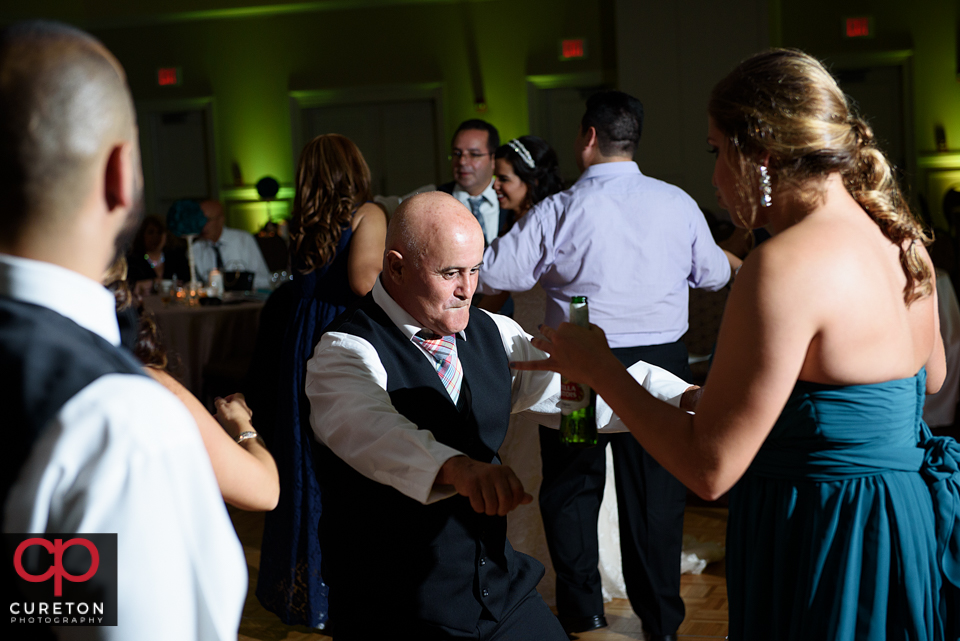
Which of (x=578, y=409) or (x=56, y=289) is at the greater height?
(x=56, y=289)

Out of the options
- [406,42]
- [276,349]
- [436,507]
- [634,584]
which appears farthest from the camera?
[406,42]

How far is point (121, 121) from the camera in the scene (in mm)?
680

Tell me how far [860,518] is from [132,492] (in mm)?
1015

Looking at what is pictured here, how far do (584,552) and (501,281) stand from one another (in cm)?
93

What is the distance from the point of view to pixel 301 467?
9.57ft

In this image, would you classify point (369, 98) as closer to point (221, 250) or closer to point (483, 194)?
point (221, 250)

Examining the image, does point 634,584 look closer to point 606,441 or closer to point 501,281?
point 606,441

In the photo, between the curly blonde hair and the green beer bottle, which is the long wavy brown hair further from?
the curly blonde hair

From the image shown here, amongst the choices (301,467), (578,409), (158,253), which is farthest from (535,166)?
(158,253)

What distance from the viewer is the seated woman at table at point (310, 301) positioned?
284cm

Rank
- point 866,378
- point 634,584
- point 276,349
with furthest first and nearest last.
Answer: point 276,349 → point 634,584 → point 866,378

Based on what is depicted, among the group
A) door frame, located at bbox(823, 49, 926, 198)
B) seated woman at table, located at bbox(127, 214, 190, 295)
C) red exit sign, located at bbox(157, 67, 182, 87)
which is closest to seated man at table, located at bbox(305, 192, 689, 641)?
seated woman at table, located at bbox(127, 214, 190, 295)

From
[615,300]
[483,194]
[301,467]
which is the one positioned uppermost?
[483,194]

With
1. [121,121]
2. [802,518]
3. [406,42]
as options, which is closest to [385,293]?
[802,518]
